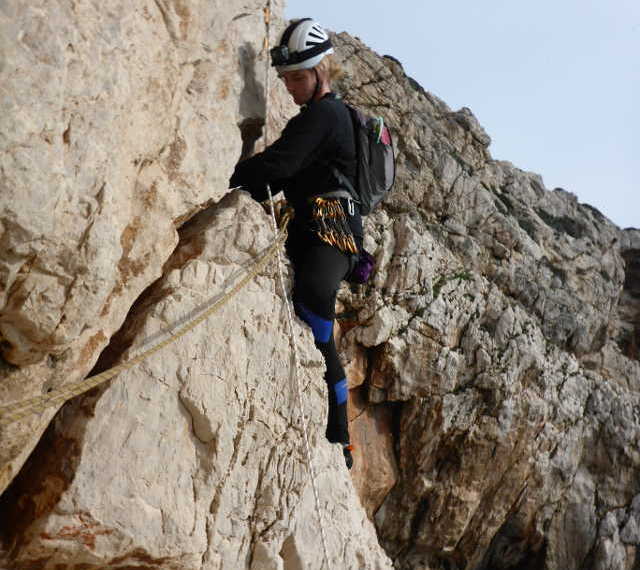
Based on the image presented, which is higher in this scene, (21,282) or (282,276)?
(282,276)

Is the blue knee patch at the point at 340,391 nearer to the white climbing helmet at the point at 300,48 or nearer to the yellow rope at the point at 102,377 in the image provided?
the yellow rope at the point at 102,377

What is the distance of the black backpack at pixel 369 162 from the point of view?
228 inches

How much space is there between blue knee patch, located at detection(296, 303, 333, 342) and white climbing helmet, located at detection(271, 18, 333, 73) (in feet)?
6.84

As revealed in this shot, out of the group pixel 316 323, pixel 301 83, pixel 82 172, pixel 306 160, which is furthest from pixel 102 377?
pixel 301 83

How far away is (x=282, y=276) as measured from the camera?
532 centimetres

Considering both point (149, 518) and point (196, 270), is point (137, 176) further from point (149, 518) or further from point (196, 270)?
point (149, 518)

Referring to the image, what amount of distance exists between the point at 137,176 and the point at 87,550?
2.25 metres

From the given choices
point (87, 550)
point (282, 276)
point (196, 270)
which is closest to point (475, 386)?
point (282, 276)

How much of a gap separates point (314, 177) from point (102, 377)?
9.39ft

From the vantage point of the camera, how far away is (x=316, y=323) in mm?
5605

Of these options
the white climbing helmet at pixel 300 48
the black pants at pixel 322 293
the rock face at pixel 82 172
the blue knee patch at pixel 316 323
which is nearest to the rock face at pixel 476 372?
the black pants at pixel 322 293

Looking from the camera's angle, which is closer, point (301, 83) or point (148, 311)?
point (148, 311)

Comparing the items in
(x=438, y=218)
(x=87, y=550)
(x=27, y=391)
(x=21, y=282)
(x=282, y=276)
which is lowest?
(x=87, y=550)

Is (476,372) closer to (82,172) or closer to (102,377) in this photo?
(102,377)
